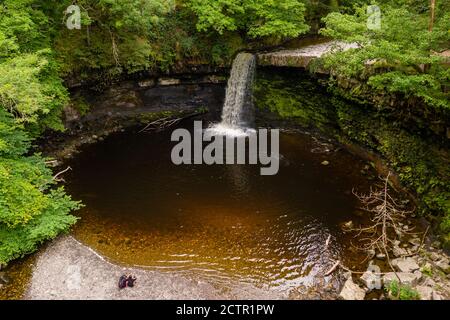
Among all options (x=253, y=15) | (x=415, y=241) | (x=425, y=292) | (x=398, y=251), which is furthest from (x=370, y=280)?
(x=253, y=15)

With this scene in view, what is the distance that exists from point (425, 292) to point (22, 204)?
11943 millimetres

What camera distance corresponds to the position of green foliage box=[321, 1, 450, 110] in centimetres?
1097

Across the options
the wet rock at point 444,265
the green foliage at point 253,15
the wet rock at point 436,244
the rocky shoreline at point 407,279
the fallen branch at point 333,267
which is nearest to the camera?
the rocky shoreline at point 407,279

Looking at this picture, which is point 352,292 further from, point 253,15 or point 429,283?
point 253,15

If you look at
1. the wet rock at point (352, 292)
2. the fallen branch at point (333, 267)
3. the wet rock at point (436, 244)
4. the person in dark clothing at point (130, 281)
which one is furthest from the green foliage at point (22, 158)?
the wet rock at point (436, 244)

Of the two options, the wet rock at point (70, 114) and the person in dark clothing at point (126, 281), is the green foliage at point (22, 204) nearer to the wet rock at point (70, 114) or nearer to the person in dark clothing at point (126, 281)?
the person in dark clothing at point (126, 281)

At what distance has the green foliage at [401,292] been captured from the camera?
921 cm

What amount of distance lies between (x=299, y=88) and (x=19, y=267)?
50.3 feet

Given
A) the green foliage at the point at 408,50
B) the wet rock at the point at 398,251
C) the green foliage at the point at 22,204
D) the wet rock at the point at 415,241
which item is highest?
the green foliage at the point at 408,50

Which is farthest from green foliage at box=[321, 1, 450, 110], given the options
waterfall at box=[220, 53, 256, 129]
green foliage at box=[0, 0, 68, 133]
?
green foliage at box=[0, 0, 68, 133]

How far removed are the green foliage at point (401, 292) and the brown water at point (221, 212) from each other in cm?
157

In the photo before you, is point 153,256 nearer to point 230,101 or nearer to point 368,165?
point 368,165

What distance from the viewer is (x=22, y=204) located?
11.4m

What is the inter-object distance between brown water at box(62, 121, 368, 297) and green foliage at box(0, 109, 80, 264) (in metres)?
0.98
